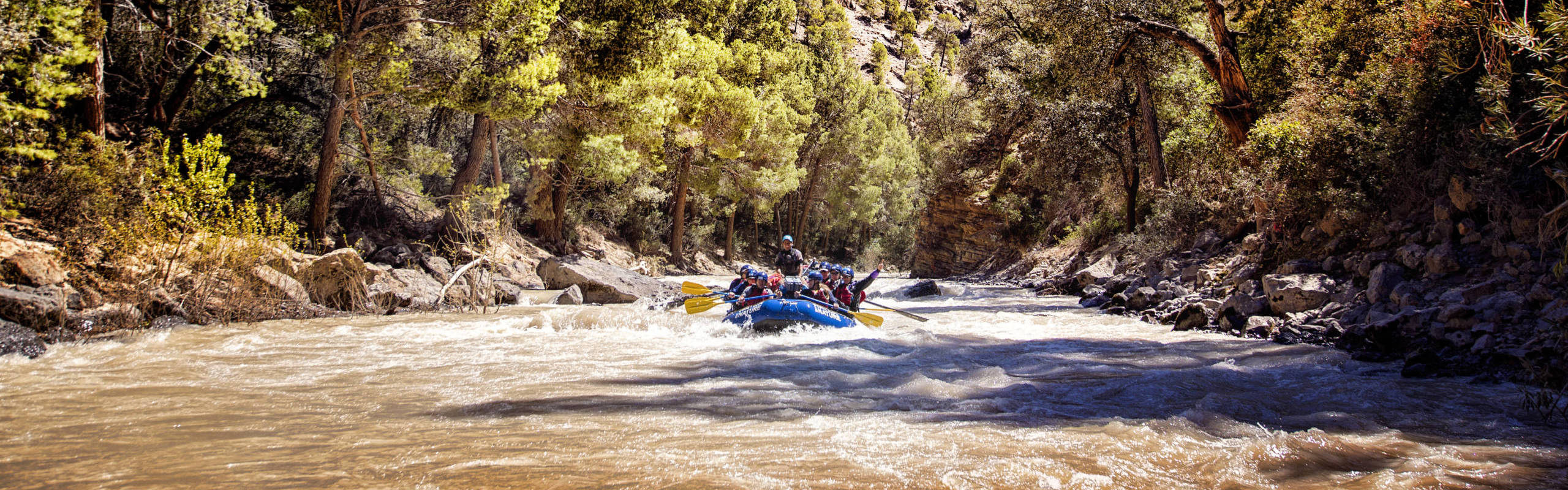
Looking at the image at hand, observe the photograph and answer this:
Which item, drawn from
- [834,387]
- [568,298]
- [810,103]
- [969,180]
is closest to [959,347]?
[834,387]

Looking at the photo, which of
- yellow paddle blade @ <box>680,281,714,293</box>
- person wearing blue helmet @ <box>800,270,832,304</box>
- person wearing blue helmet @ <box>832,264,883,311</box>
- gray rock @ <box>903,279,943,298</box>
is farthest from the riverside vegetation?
person wearing blue helmet @ <box>800,270,832,304</box>

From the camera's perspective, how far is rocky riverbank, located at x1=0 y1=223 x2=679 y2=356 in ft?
23.0

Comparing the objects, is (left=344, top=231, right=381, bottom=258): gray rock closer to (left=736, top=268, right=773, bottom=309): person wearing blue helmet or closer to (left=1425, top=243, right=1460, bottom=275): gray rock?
(left=736, top=268, right=773, bottom=309): person wearing blue helmet

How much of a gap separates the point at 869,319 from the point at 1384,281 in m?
5.41

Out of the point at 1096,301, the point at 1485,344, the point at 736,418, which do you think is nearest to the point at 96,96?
the point at 736,418

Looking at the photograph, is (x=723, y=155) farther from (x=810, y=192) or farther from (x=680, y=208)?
(x=810, y=192)

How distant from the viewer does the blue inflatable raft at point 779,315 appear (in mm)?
8734

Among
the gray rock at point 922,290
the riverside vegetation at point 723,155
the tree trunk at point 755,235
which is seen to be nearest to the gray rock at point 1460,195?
the riverside vegetation at point 723,155

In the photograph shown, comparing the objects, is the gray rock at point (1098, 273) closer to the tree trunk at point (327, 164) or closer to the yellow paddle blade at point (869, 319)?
the yellow paddle blade at point (869, 319)

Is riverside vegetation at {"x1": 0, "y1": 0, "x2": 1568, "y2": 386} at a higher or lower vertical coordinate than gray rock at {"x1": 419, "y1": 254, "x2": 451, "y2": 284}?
higher

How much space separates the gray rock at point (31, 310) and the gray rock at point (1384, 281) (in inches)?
490

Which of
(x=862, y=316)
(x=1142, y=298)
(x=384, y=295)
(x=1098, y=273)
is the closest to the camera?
(x=862, y=316)

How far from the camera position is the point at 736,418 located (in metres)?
4.56

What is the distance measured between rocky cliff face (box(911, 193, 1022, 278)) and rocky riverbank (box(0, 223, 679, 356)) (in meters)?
15.4
